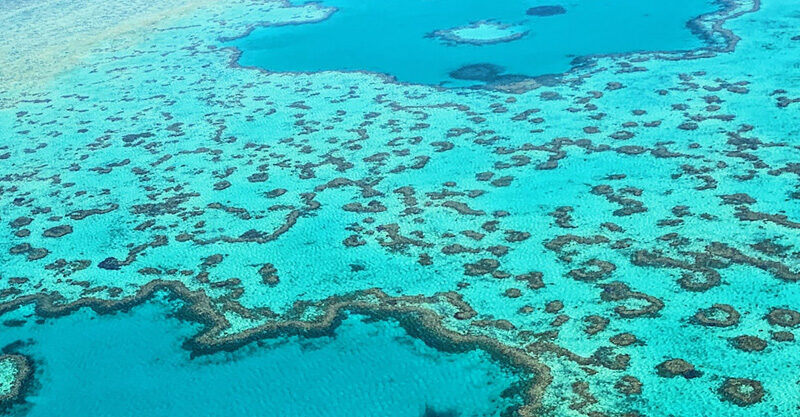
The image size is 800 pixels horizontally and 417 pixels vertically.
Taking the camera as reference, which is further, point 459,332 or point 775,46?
point 775,46

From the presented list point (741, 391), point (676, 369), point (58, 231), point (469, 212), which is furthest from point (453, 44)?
point (741, 391)

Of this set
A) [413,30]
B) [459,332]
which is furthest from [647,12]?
[459,332]

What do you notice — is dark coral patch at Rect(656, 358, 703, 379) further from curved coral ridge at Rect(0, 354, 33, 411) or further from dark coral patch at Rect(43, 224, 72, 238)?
dark coral patch at Rect(43, 224, 72, 238)

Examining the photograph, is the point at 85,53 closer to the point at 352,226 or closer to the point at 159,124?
the point at 159,124

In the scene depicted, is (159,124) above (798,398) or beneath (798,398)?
above

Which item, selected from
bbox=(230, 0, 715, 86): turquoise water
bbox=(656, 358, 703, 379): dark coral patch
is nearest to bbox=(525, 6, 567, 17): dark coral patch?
bbox=(230, 0, 715, 86): turquoise water

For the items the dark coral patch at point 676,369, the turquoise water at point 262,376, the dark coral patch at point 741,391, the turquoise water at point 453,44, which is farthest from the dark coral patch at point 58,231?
the dark coral patch at point 741,391

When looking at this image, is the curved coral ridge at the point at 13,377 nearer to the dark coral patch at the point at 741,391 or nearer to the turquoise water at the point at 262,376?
the turquoise water at the point at 262,376
